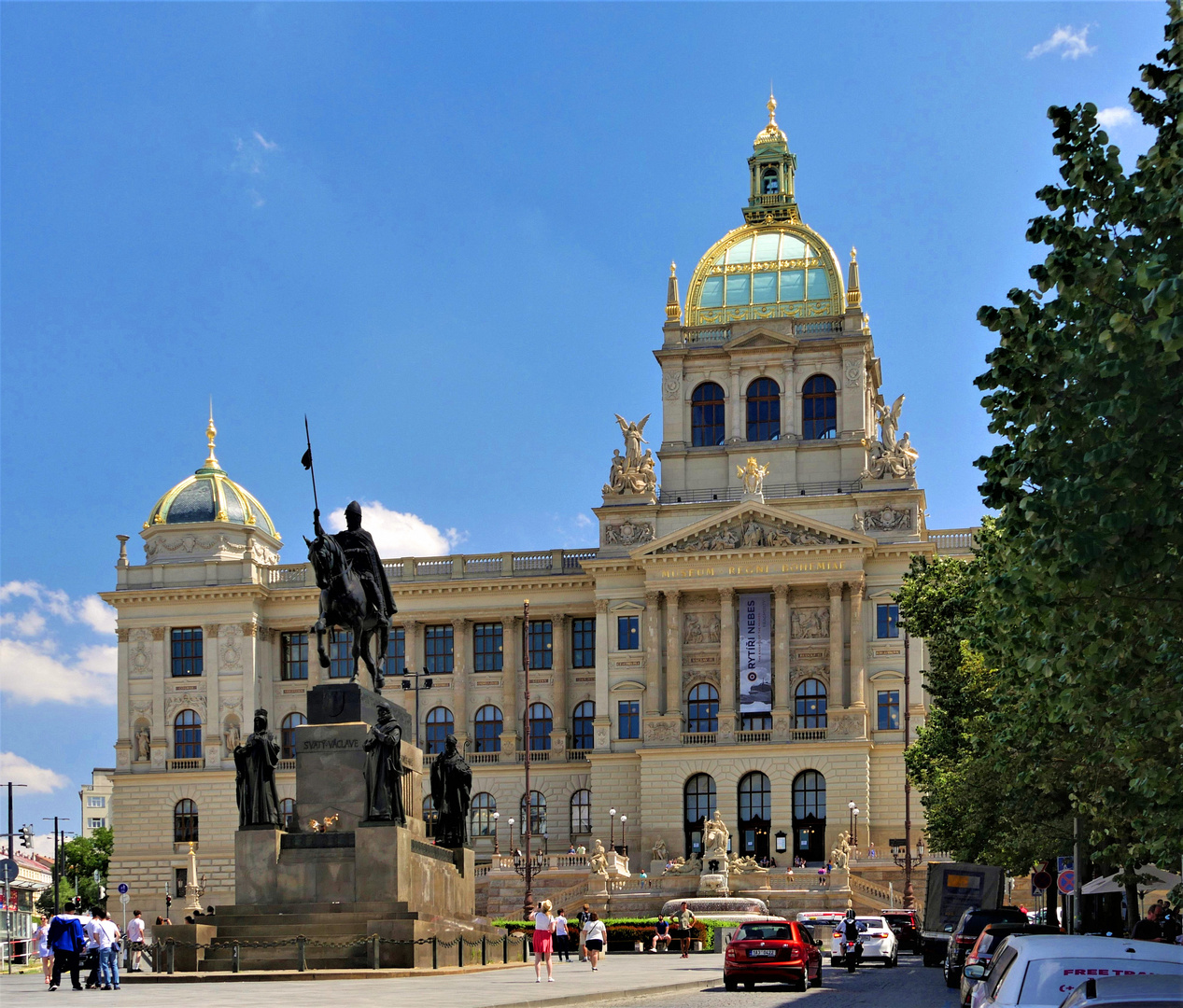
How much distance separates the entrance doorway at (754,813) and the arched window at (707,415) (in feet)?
57.8

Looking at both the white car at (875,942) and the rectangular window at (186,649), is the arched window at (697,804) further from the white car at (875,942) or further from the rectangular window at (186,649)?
the white car at (875,942)

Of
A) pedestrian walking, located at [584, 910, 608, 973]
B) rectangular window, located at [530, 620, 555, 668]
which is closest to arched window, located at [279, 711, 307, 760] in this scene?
rectangular window, located at [530, 620, 555, 668]

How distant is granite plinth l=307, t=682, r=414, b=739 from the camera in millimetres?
34094

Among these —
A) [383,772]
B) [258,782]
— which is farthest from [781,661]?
[383,772]

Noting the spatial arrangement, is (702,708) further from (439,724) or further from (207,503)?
(207,503)

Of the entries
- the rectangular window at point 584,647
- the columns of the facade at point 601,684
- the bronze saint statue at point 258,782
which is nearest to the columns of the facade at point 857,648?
the columns of the facade at point 601,684

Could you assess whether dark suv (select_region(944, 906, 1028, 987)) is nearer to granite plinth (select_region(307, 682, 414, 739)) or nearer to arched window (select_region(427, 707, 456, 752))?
granite plinth (select_region(307, 682, 414, 739))

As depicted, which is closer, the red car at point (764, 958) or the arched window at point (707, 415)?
the red car at point (764, 958)

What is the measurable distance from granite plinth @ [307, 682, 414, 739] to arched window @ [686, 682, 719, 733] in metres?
54.5

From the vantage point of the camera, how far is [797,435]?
91250 millimetres

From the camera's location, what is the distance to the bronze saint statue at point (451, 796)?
39.1m

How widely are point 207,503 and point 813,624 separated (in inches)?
1324

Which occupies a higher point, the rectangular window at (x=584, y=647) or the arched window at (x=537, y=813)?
the rectangular window at (x=584, y=647)

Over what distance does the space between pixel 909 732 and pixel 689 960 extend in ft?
114
